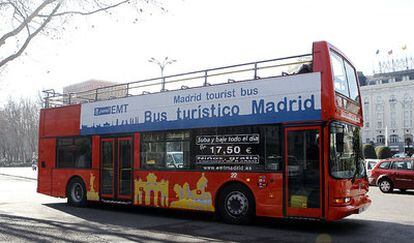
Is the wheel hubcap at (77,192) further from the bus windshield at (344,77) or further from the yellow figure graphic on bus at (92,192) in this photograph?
the bus windshield at (344,77)

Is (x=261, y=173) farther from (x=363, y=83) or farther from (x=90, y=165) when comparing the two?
(x=363, y=83)

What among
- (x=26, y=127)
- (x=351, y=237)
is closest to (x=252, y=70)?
(x=351, y=237)

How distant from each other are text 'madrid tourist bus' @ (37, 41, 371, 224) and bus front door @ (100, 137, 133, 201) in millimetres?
30

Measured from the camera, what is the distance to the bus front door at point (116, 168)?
1341 centimetres

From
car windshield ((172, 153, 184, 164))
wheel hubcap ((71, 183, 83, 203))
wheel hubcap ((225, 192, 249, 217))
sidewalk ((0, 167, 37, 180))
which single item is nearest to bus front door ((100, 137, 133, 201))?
wheel hubcap ((71, 183, 83, 203))

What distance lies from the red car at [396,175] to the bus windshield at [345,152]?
10838mm

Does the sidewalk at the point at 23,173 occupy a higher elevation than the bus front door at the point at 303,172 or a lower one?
lower

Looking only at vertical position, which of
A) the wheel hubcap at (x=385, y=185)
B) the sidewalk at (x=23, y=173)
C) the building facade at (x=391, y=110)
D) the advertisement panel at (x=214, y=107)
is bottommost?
the sidewalk at (x=23, y=173)

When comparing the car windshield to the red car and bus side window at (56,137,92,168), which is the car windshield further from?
the red car

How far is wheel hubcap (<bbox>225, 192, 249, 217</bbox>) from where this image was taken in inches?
422

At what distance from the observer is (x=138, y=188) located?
513 inches

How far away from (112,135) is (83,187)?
7.01 ft

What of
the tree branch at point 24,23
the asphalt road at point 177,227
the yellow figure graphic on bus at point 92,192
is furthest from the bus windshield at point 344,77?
the tree branch at point 24,23

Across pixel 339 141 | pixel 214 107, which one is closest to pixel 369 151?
pixel 214 107
